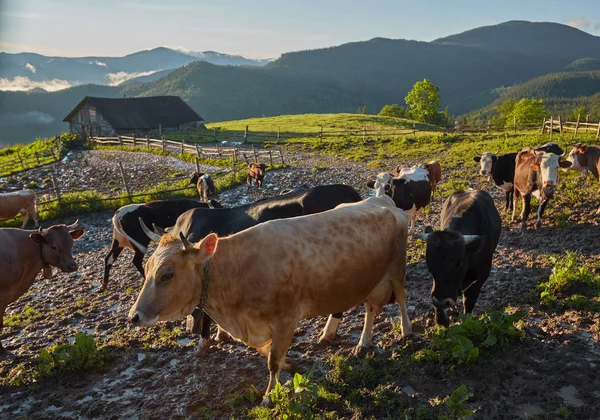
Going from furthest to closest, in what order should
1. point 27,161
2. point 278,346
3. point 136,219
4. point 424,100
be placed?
point 424,100, point 27,161, point 136,219, point 278,346

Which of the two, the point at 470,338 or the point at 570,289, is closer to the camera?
the point at 470,338

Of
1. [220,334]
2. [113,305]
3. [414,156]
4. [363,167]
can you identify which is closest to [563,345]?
[220,334]

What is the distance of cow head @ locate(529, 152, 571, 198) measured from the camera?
11.5 meters

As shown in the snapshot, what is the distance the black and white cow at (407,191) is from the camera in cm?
1239

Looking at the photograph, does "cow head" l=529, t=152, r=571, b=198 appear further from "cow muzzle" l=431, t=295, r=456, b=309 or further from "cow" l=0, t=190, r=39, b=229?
"cow" l=0, t=190, r=39, b=229

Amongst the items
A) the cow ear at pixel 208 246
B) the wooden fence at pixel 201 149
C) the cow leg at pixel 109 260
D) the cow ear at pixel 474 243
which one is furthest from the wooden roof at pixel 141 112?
the cow ear at pixel 474 243

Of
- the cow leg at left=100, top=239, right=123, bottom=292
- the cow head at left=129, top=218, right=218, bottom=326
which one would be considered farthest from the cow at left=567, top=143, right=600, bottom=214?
the cow head at left=129, top=218, right=218, bottom=326

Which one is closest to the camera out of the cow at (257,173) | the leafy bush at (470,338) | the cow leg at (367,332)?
the leafy bush at (470,338)

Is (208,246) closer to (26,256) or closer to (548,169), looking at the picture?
(26,256)

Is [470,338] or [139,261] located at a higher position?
[470,338]

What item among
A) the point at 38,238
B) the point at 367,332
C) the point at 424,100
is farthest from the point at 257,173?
the point at 424,100

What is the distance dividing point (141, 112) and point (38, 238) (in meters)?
54.7

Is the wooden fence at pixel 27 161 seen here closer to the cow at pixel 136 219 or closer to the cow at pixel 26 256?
the cow at pixel 136 219

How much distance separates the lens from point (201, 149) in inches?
1444
